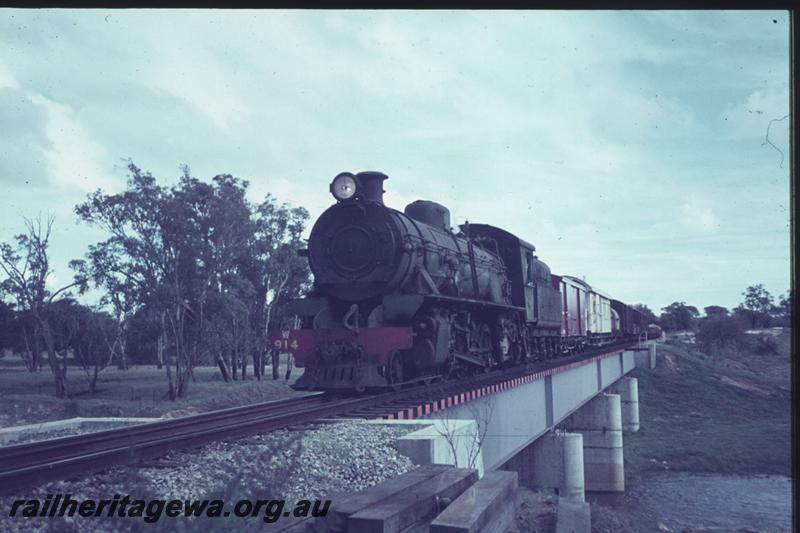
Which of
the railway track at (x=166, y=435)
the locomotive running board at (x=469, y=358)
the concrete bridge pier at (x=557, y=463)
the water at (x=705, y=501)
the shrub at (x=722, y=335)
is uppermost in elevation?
the locomotive running board at (x=469, y=358)

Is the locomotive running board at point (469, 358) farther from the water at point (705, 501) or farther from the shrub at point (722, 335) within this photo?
the shrub at point (722, 335)

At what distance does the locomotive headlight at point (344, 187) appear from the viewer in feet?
43.0

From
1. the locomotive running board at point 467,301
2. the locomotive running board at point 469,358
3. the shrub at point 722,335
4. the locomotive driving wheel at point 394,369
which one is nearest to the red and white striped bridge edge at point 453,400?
the locomotive running board at point 469,358

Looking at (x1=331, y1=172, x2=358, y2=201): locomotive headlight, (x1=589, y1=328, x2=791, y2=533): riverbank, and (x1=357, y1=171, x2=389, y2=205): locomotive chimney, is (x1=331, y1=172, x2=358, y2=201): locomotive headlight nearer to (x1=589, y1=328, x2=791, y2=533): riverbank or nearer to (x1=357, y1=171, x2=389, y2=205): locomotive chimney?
(x1=357, y1=171, x2=389, y2=205): locomotive chimney

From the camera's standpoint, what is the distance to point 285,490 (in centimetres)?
586

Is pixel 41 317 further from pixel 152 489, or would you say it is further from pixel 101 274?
pixel 152 489

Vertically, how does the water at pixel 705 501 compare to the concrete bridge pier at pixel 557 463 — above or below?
below

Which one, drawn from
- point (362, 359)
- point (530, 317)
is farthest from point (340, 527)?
point (530, 317)

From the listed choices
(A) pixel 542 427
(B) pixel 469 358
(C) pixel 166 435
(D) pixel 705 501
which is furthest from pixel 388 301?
(D) pixel 705 501

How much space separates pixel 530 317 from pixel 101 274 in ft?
62.5

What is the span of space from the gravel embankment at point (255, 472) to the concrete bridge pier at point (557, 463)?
622 inches

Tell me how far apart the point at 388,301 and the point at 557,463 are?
44.7ft

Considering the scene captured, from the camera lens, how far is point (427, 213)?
52.6 feet

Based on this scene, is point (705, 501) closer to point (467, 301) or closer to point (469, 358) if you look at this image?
point (469, 358)
